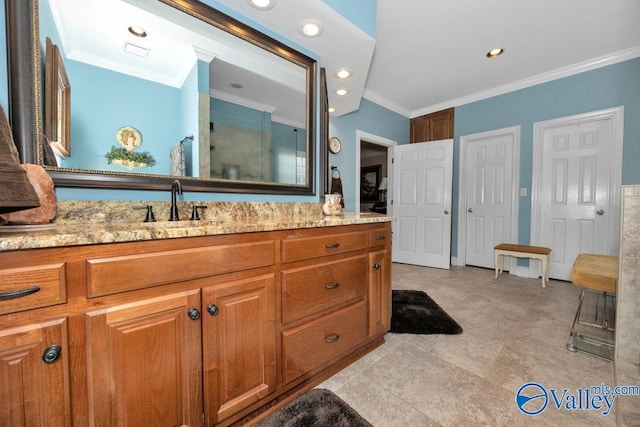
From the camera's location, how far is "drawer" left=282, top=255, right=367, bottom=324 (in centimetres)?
121

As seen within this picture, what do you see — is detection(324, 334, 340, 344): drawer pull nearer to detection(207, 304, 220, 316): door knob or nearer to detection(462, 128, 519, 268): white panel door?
detection(207, 304, 220, 316): door knob

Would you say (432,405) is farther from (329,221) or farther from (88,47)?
(88,47)

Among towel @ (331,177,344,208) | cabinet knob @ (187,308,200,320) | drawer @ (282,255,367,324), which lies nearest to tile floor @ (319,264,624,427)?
drawer @ (282,255,367,324)

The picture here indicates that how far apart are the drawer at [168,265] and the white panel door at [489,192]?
150 inches

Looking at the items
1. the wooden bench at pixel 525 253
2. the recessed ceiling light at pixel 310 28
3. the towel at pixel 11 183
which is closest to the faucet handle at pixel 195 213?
the towel at pixel 11 183

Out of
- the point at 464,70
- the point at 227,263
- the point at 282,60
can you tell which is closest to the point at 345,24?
the point at 282,60

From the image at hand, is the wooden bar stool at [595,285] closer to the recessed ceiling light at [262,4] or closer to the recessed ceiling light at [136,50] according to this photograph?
the recessed ceiling light at [262,4]

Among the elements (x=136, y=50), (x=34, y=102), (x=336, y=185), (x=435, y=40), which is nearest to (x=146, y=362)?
(x=34, y=102)

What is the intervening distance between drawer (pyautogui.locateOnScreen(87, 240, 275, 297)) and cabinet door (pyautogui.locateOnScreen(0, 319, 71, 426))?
135 mm

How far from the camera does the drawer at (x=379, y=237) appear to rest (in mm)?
1664

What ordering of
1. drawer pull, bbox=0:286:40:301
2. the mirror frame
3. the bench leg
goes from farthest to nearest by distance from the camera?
the bench leg, the mirror frame, drawer pull, bbox=0:286:40:301

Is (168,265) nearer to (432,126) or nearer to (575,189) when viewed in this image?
(575,189)

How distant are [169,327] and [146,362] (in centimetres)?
12

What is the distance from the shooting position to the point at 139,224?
1146mm
